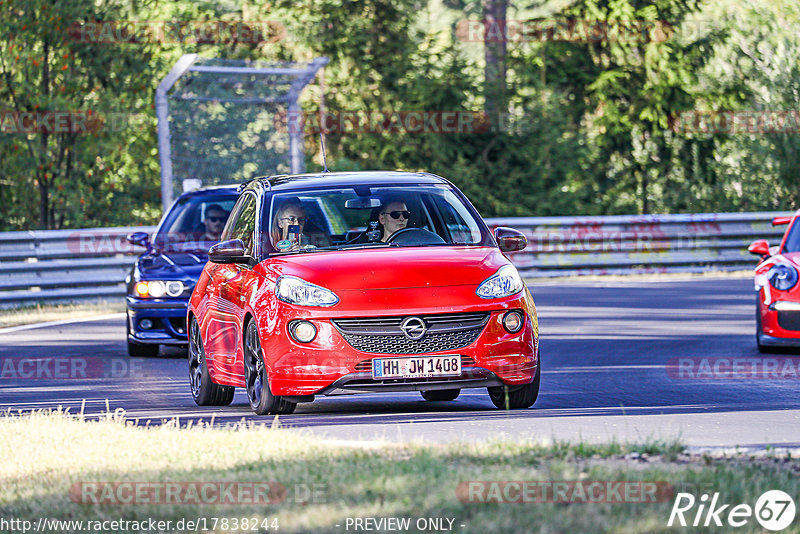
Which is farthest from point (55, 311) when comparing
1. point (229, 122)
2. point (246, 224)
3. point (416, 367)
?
point (416, 367)

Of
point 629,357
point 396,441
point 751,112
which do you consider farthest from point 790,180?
point 396,441

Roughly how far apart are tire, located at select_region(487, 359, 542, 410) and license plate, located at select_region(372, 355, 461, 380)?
57cm

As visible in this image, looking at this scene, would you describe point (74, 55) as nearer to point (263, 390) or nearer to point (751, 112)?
point (751, 112)

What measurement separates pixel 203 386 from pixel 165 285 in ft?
12.8

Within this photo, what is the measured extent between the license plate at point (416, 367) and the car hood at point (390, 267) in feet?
1.47

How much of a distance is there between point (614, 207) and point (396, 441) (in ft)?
112

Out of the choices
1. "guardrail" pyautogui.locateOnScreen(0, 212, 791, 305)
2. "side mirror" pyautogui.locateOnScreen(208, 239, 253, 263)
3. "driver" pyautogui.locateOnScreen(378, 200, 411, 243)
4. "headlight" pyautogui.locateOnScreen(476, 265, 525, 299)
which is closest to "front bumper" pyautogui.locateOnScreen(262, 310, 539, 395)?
"headlight" pyautogui.locateOnScreen(476, 265, 525, 299)

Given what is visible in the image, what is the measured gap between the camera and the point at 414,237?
1075 centimetres

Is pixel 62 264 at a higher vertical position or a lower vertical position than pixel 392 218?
lower

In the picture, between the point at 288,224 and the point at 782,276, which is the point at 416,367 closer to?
the point at 288,224

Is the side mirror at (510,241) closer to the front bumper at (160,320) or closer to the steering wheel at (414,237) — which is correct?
the steering wheel at (414,237)

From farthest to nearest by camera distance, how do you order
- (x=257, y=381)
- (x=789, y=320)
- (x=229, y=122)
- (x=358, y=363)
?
(x=229, y=122), (x=789, y=320), (x=257, y=381), (x=358, y=363)

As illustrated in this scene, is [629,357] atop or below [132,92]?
below

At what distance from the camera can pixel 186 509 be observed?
648 centimetres
